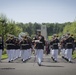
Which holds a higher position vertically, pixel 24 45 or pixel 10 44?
pixel 10 44

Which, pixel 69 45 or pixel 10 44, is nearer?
pixel 69 45

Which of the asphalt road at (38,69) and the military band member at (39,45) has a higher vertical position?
the military band member at (39,45)

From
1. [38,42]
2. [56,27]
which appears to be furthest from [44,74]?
[56,27]

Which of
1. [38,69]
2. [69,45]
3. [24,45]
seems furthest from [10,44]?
[38,69]

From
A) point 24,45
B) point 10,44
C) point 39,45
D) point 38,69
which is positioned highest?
point 39,45

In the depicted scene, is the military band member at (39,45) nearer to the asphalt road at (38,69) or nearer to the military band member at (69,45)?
the asphalt road at (38,69)

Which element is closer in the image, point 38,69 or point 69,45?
point 38,69

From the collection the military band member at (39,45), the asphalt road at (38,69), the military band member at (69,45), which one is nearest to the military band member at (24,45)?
the military band member at (69,45)

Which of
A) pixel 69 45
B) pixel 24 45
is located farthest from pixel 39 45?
pixel 24 45

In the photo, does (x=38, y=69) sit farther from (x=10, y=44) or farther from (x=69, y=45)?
(x=10, y=44)

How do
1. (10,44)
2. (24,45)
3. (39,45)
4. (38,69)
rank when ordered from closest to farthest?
(38,69) → (39,45) → (10,44) → (24,45)

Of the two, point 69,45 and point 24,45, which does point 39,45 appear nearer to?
point 69,45

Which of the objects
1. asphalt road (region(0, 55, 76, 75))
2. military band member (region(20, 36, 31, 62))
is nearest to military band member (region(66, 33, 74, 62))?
military band member (region(20, 36, 31, 62))

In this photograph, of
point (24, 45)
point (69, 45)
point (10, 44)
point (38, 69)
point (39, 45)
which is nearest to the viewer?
point (38, 69)
